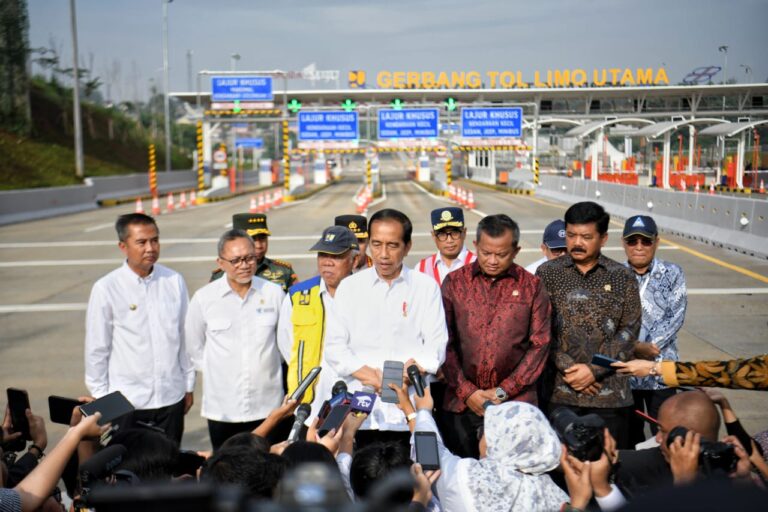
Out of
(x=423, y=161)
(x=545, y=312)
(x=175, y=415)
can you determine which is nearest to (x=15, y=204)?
(x=175, y=415)

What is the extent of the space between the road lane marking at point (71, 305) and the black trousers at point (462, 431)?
8.83 metres

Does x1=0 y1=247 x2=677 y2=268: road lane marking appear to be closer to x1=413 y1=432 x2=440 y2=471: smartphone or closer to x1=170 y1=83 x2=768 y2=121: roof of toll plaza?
x1=413 y1=432 x2=440 y2=471: smartphone

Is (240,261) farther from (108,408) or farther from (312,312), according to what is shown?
(108,408)

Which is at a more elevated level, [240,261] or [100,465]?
[240,261]

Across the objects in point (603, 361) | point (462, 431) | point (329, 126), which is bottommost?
point (462, 431)

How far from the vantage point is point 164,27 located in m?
55.2

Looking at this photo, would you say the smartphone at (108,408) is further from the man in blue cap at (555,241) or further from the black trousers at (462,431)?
the man in blue cap at (555,241)

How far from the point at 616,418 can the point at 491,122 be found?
44513mm

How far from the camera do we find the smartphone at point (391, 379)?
3.76 m

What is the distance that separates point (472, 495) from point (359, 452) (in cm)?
47

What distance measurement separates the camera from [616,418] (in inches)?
182

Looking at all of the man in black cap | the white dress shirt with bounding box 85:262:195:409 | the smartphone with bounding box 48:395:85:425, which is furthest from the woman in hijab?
the man in black cap

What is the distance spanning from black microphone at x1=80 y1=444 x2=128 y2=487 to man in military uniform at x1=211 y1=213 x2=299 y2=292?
356 centimetres

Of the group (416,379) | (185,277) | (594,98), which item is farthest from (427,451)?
(594,98)
